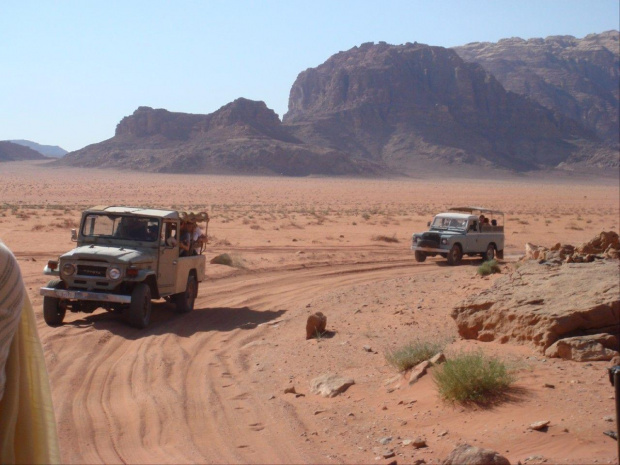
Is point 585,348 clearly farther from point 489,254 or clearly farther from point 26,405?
point 489,254

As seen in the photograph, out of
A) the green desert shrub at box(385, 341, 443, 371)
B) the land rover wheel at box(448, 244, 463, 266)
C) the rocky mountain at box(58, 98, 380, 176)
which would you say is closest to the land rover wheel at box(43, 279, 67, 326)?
the green desert shrub at box(385, 341, 443, 371)

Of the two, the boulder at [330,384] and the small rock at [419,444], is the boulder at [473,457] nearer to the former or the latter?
the small rock at [419,444]

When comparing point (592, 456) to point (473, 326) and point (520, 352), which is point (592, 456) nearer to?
point (520, 352)

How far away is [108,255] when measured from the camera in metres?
11.8

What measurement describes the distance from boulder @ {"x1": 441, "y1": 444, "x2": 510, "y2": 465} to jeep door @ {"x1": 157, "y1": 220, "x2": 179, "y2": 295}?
7824 mm

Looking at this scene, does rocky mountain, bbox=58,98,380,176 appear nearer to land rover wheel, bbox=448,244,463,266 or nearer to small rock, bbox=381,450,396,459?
land rover wheel, bbox=448,244,463,266

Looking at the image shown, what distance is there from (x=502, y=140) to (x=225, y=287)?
167 metres

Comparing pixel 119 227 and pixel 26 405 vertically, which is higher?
pixel 26 405


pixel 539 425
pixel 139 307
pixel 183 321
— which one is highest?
pixel 539 425

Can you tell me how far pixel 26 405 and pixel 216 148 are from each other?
141 m

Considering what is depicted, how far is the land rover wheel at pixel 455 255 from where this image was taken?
22781mm

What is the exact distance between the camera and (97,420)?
289 inches

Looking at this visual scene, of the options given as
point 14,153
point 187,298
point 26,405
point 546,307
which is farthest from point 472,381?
point 14,153

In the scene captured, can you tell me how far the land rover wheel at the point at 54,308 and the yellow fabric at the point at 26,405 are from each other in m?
9.74
